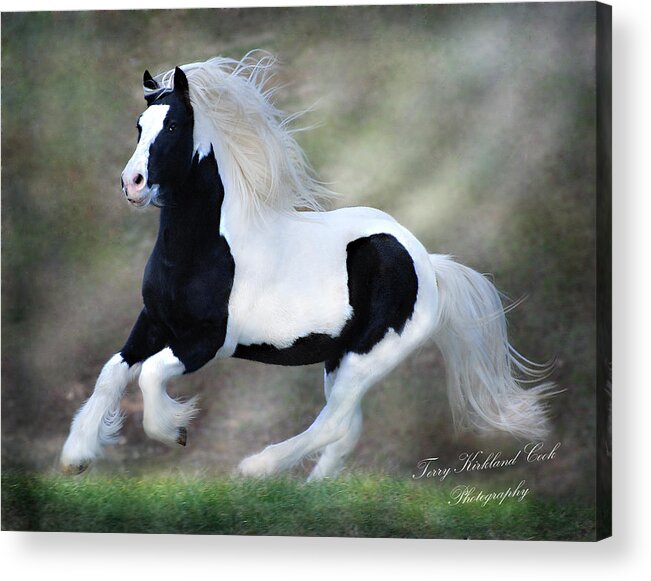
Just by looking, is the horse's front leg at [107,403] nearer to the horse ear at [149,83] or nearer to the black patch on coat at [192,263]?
→ the black patch on coat at [192,263]

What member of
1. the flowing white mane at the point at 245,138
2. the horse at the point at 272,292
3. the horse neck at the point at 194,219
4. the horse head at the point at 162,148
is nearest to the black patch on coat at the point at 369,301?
the horse at the point at 272,292

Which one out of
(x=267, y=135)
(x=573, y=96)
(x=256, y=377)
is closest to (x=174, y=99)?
(x=267, y=135)

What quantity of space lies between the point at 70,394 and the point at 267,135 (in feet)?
4.02

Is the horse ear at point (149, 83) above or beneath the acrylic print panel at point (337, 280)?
above

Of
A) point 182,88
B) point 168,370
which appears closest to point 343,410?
point 168,370

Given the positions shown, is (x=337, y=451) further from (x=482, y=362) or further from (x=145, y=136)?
(x=145, y=136)

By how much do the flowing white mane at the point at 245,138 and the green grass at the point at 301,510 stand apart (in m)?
1.03

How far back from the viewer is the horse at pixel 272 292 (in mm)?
4605

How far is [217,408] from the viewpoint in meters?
4.89

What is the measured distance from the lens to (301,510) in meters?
4.77

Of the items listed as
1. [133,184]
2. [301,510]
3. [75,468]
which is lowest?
[301,510]

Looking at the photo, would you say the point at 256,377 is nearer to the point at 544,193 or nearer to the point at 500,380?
the point at 500,380

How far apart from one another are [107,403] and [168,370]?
13.8 inches

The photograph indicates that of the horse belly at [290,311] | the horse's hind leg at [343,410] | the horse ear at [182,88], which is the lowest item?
the horse's hind leg at [343,410]
